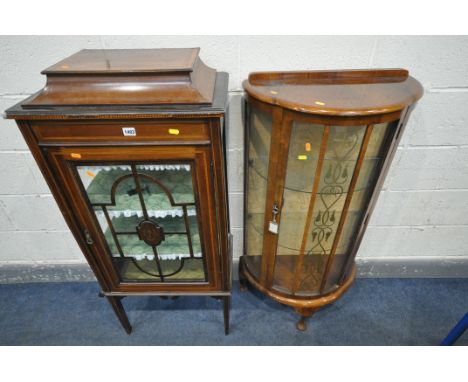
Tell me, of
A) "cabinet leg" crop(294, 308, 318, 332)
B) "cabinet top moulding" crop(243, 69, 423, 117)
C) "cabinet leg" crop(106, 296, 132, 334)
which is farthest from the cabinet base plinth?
"cabinet top moulding" crop(243, 69, 423, 117)

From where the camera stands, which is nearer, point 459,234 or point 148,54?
point 148,54

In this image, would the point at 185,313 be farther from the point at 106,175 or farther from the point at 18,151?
the point at 18,151

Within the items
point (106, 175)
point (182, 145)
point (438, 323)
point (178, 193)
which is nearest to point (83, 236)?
point (106, 175)

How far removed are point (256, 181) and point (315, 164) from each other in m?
0.28

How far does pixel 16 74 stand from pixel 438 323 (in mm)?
2401

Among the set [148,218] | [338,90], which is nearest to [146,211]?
[148,218]

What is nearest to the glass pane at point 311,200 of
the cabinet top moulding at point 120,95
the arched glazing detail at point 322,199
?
the arched glazing detail at point 322,199

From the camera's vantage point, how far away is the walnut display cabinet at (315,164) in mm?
935

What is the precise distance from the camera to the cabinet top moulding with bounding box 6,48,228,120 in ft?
2.75

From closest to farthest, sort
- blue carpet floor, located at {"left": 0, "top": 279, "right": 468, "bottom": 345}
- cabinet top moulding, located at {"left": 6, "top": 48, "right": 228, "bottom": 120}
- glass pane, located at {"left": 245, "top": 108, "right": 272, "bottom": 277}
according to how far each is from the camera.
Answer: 1. cabinet top moulding, located at {"left": 6, "top": 48, "right": 228, "bottom": 120}
2. glass pane, located at {"left": 245, "top": 108, "right": 272, "bottom": 277}
3. blue carpet floor, located at {"left": 0, "top": 279, "right": 468, "bottom": 345}

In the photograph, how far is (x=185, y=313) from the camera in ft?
5.67

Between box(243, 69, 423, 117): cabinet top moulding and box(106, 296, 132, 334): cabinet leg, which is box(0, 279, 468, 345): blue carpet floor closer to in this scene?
box(106, 296, 132, 334): cabinet leg

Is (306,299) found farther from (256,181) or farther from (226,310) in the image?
(256,181)

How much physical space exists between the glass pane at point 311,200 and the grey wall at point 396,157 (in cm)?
34
